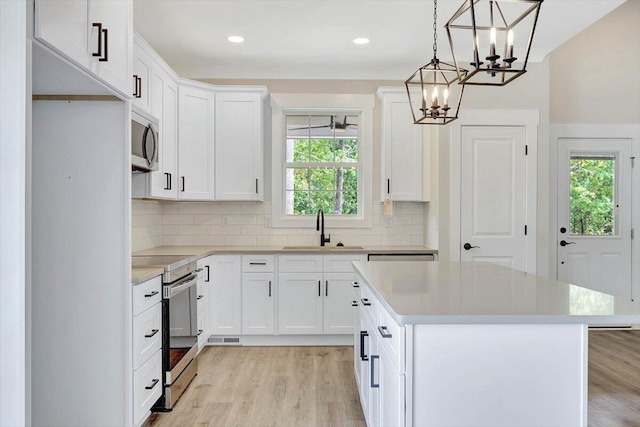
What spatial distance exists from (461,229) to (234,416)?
8.62ft

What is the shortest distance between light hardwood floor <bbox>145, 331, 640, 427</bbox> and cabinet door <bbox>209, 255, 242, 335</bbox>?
0.21 m

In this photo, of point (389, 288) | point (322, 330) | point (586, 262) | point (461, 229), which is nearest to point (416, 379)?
point (389, 288)

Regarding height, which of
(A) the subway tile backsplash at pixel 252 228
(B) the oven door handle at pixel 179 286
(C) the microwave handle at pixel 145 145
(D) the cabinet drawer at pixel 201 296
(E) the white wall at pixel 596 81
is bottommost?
(D) the cabinet drawer at pixel 201 296

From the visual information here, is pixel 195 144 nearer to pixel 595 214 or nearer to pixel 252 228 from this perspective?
pixel 252 228

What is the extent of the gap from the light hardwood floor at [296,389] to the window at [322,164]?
1534 millimetres

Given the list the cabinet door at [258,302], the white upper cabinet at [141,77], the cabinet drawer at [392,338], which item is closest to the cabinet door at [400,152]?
the cabinet door at [258,302]

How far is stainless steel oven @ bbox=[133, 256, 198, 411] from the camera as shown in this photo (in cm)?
268

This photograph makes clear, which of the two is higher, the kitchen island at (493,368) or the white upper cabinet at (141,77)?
the white upper cabinet at (141,77)

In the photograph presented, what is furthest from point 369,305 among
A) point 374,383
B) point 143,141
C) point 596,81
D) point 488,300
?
point 596,81

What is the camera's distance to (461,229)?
13.6 ft

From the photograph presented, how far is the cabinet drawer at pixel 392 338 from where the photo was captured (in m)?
1.48
